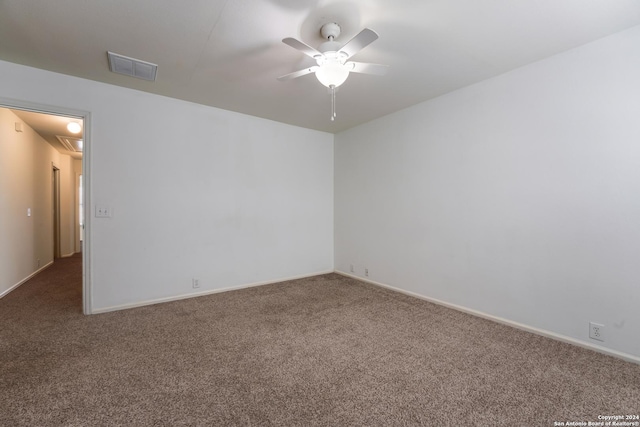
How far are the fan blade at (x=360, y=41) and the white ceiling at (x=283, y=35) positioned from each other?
0.24m

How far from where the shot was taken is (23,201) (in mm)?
4172

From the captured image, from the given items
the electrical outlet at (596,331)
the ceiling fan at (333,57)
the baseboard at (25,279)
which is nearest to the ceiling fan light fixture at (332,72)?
the ceiling fan at (333,57)

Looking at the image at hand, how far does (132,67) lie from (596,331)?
185 inches

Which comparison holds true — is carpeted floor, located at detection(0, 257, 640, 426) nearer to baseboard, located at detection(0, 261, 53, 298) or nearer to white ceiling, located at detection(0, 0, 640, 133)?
baseboard, located at detection(0, 261, 53, 298)

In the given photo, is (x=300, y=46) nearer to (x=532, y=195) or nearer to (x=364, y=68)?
(x=364, y=68)

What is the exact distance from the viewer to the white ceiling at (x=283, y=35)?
1.83 meters

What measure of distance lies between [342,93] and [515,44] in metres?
1.64

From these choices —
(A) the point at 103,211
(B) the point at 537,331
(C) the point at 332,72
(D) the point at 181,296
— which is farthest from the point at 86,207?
→ (B) the point at 537,331

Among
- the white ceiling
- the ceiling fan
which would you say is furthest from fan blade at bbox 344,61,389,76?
the white ceiling

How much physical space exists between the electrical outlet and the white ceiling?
2298 millimetres

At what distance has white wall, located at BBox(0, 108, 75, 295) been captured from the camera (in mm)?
3580

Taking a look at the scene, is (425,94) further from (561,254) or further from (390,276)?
(390,276)

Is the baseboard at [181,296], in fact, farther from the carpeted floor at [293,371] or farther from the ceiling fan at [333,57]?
the ceiling fan at [333,57]

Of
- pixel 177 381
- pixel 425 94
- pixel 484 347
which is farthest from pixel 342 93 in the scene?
pixel 177 381
